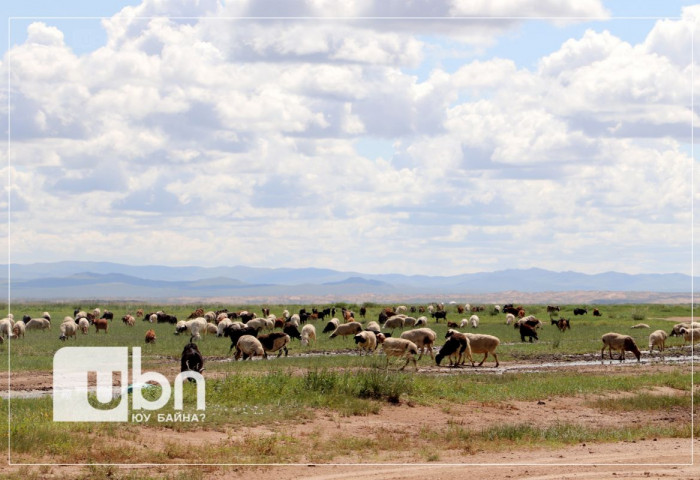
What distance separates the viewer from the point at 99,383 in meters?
26.2

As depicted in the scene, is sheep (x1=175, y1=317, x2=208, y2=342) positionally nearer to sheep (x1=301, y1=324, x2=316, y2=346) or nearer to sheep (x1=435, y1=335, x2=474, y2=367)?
sheep (x1=301, y1=324, x2=316, y2=346)

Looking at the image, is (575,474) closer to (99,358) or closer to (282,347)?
(282,347)

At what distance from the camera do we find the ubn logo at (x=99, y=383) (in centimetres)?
1747

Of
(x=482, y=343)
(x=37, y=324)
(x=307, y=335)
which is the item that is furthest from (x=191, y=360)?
(x=37, y=324)

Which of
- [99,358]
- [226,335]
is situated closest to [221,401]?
[99,358]

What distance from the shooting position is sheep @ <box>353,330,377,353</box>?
35053 mm

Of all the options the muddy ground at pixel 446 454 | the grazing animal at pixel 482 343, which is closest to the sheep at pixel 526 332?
the grazing animal at pixel 482 343

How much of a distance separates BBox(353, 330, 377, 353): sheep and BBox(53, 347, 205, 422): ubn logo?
8740 millimetres

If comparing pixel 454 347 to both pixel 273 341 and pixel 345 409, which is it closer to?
pixel 273 341

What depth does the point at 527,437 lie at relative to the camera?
59.5ft

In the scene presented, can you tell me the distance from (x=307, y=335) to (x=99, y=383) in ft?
51.2

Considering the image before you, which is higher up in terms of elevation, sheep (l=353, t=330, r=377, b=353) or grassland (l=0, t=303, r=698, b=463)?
sheep (l=353, t=330, r=377, b=353)

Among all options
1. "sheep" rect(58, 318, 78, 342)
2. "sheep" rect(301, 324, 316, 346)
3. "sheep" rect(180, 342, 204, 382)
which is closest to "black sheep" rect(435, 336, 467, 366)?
"sheep" rect(301, 324, 316, 346)

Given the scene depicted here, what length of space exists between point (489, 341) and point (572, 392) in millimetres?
7621
